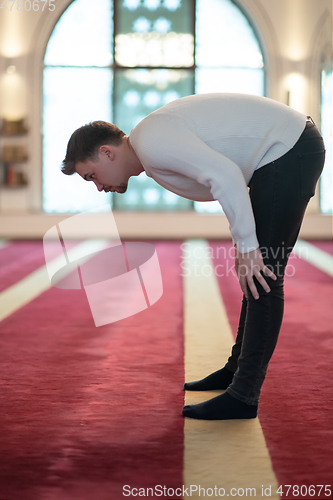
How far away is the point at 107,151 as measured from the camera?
5.27 feet

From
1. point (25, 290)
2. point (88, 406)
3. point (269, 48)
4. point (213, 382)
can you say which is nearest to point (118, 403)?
point (88, 406)

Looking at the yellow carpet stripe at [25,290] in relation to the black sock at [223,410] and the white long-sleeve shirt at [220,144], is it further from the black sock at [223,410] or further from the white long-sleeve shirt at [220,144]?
the white long-sleeve shirt at [220,144]

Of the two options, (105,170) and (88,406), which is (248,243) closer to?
(105,170)

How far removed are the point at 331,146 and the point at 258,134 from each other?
25.6ft

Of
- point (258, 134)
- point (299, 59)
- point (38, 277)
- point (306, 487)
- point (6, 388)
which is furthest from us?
point (299, 59)

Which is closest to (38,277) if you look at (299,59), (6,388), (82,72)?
(6,388)

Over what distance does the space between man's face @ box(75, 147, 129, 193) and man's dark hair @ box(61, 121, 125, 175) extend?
0.02 meters

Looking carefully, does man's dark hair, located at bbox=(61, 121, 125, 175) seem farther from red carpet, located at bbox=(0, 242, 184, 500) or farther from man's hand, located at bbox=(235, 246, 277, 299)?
red carpet, located at bbox=(0, 242, 184, 500)

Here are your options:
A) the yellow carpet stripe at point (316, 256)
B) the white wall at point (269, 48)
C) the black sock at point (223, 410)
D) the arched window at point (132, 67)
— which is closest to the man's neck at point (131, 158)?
the black sock at point (223, 410)

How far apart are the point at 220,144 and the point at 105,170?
347mm

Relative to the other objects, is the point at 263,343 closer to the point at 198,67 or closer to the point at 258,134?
the point at 258,134

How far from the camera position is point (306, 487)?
125 cm

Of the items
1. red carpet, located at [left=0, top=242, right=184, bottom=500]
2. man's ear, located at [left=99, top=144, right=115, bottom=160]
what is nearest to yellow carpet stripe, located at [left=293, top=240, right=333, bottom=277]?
red carpet, located at [left=0, top=242, right=184, bottom=500]

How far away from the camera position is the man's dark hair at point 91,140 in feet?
5.25
